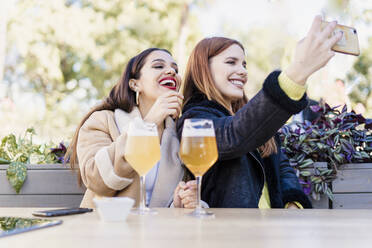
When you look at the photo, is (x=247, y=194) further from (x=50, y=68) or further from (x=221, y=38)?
(x=50, y=68)

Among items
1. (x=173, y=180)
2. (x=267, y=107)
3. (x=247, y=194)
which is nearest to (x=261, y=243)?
(x=267, y=107)

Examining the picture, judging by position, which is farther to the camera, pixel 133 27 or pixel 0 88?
pixel 133 27

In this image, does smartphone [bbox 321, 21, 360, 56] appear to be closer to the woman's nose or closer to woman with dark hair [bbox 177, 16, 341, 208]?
woman with dark hair [bbox 177, 16, 341, 208]

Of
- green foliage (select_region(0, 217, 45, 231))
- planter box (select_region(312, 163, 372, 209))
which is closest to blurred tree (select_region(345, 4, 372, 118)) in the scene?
planter box (select_region(312, 163, 372, 209))

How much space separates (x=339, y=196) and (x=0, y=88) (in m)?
3.49

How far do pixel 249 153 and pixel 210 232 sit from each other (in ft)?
3.32

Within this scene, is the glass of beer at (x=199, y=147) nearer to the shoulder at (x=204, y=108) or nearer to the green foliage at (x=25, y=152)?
the shoulder at (x=204, y=108)

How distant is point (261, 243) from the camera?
822 mm

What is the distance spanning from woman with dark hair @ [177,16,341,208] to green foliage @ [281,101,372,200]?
175mm

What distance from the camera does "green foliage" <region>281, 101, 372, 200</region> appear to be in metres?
2.30

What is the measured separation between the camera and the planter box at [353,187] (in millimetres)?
2236

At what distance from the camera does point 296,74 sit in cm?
138

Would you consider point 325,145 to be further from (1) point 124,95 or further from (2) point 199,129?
(2) point 199,129

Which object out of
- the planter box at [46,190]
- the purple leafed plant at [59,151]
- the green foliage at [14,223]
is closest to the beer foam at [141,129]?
the green foliage at [14,223]
